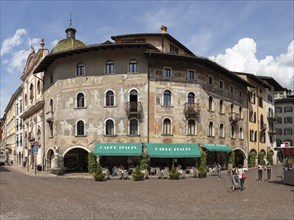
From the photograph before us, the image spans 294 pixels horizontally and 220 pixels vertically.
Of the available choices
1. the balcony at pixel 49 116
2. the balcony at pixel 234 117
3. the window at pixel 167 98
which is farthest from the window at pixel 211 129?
the balcony at pixel 49 116

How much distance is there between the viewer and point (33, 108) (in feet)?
152

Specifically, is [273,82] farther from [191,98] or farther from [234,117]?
[191,98]

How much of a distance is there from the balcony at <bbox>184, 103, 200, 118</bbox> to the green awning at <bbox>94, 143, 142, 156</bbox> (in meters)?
6.04

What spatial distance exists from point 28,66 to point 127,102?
2678cm

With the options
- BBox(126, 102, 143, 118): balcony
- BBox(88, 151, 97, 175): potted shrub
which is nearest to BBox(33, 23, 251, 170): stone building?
BBox(126, 102, 143, 118): balcony

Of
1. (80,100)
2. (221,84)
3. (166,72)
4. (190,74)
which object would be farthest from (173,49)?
(80,100)

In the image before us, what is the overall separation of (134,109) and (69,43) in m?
15.0

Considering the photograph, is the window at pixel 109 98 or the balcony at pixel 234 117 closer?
the window at pixel 109 98

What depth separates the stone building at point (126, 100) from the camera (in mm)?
34719

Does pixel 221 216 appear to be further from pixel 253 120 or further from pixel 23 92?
pixel 23 92

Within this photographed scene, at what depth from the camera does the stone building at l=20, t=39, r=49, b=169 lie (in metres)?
42.9

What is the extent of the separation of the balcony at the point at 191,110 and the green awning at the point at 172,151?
320cm

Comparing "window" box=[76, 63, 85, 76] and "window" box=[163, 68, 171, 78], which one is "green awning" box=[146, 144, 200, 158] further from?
"window" box=[76, 63, 85, 76]

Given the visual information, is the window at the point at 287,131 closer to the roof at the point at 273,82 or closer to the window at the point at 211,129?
the roof at the point at 273,82
